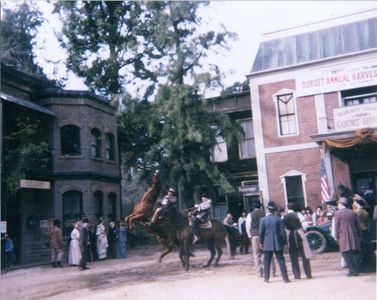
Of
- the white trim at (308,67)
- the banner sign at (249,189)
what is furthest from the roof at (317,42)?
the banner sign at (249,189)

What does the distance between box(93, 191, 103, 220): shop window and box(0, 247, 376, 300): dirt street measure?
667 centimetres

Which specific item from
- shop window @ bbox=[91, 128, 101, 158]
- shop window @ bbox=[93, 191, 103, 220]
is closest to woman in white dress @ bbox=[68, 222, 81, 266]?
shop window @ bbox=[93, 191, 103, 220]

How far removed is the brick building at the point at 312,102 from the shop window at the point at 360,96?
4 cm

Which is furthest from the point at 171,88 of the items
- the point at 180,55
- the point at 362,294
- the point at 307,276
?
the point at 362,294

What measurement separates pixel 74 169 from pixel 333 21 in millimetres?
13372

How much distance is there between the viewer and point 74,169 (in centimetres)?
1977

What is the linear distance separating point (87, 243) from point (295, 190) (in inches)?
349

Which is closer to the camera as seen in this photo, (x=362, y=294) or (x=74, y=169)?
(x=362, y=294)

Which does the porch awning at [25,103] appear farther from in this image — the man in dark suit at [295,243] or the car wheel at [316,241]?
the man in dark suit at [295,243]

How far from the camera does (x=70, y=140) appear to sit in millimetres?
20234

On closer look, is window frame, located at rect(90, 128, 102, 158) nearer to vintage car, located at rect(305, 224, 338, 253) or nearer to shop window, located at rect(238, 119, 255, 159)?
shop window, located at rect(238, 119, 255, 159)

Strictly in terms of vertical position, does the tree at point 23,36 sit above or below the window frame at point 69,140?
above

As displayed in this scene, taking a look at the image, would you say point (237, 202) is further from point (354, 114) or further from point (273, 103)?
point (354, 114)

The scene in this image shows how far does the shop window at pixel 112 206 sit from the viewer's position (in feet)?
71.6
